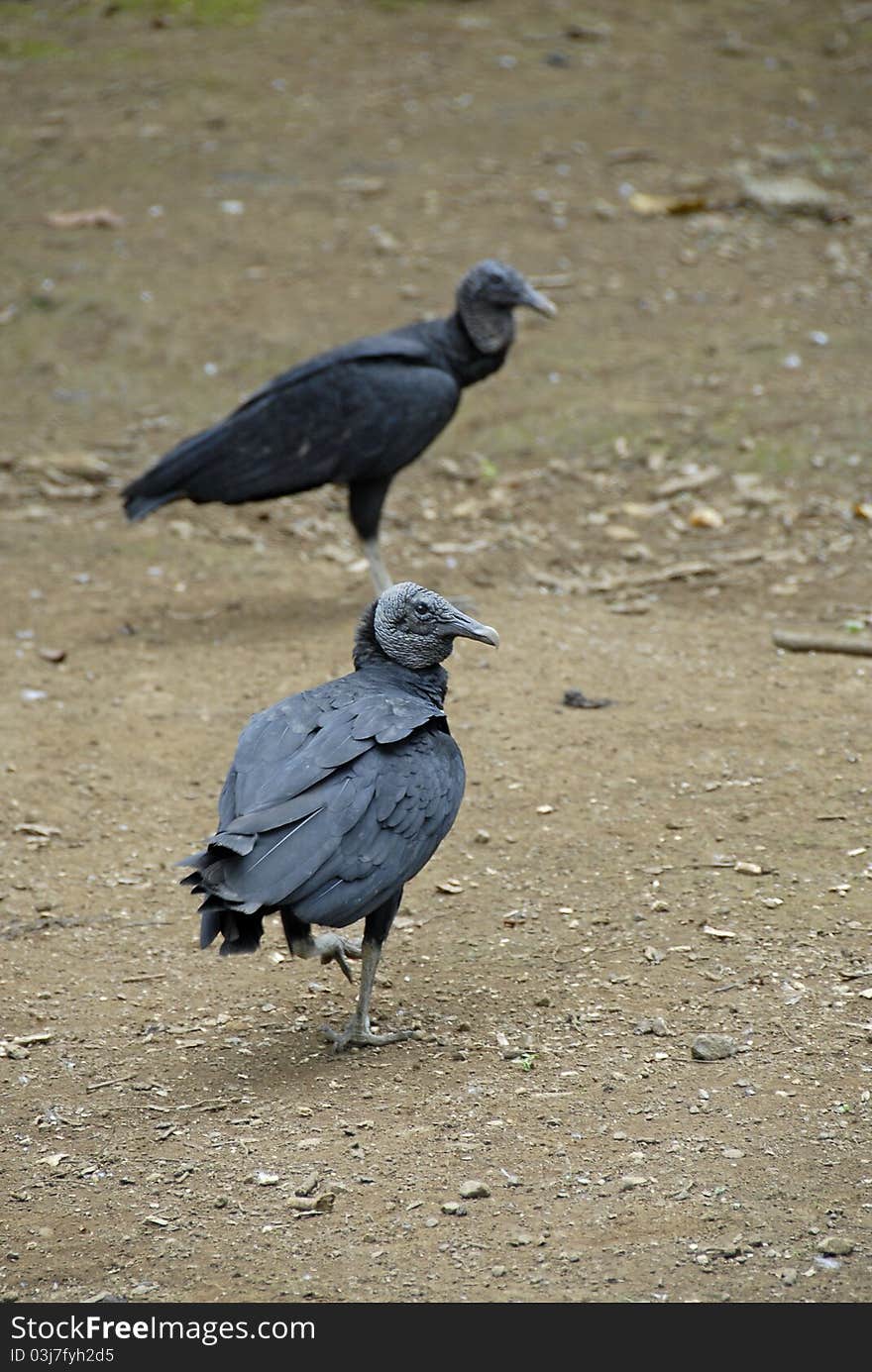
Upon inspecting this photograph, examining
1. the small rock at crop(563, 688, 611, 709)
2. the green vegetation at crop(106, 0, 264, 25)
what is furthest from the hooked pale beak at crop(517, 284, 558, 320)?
the green vegetation at crop(106, 0, 264, 25)

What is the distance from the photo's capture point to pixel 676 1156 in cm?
329

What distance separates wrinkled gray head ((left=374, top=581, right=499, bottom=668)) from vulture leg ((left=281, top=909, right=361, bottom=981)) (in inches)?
30.1

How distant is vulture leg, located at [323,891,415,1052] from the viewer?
12.6 ft

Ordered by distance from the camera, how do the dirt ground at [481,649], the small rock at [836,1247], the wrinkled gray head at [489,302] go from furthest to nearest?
the wrinkled gray head at [489,302] < the dirt ground at [481,649] < the small rock at [836,1247]

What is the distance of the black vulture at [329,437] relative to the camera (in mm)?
6660

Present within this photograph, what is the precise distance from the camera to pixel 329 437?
666cm

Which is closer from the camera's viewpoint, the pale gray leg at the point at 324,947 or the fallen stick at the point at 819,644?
the pale gray leg at the point at 324,947

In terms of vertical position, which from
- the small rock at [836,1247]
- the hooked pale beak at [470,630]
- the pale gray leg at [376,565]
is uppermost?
the hooked pale beak at [470,630]

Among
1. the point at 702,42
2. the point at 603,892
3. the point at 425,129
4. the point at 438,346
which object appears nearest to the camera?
the point at 603,892

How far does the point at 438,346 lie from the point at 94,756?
8.22ft

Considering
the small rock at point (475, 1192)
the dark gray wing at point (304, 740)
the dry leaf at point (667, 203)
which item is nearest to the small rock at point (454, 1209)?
the small rock at point (475, 1192)

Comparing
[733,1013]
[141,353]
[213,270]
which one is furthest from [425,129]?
[733,1013]

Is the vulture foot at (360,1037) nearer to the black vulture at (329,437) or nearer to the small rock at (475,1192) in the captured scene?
the small rock at (475,1192)

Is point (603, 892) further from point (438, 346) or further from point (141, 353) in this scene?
point (141, 353)
